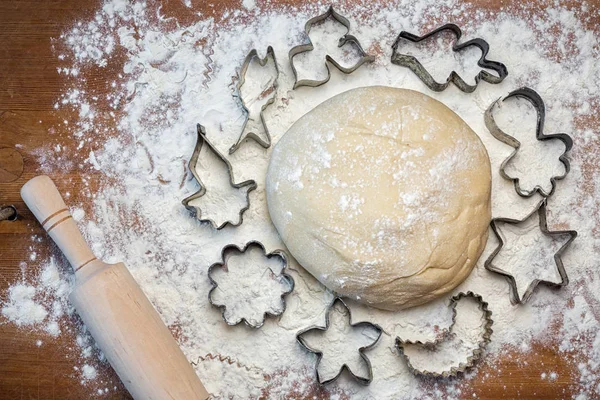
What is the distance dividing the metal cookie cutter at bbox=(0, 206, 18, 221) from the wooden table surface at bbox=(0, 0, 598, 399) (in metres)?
0.01

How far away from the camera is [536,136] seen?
1450 mm

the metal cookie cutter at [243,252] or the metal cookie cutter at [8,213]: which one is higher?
the metal cookie cutter at [8,213]

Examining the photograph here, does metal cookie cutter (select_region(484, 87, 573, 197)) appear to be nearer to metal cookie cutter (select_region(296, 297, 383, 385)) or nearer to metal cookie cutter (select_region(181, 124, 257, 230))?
metal cookie cutter (select_region(296, 297, 383, 385))

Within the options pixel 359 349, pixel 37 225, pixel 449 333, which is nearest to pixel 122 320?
pixel 37 225

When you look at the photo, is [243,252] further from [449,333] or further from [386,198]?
[449,333]

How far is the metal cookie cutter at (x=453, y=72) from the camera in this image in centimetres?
145

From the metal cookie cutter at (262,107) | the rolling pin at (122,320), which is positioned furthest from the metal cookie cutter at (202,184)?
the rolling pin at (122,320)

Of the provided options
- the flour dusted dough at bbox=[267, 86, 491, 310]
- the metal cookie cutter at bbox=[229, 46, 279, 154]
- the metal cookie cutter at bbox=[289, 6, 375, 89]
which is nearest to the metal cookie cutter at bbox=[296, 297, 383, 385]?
the flour dusted dough at bbox=[267, 86, 491, 310]

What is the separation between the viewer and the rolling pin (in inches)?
49.0

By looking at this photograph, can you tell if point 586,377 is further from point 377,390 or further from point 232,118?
point 232,118

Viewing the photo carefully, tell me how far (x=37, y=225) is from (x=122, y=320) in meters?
0.38

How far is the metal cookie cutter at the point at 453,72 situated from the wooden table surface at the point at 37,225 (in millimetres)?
118

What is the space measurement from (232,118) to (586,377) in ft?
→ 3.29

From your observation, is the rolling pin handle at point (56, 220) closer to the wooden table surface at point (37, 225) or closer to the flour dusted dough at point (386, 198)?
the wooden table surface at point (37, 225)
